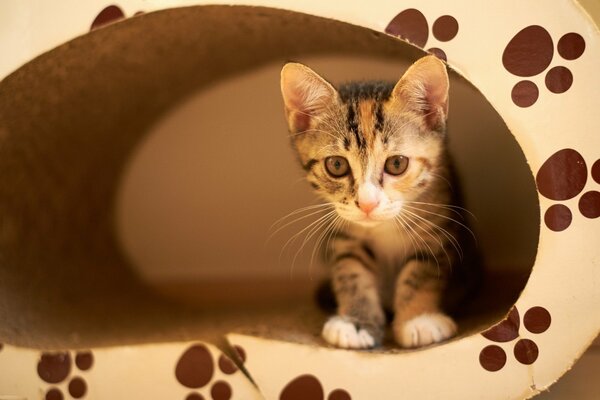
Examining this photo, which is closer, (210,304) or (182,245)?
(210,304)

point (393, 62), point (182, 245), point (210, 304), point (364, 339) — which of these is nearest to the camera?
point (364, 339)

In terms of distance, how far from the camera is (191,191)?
65.4 inches

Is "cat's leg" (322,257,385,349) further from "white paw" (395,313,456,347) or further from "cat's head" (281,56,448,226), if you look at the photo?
"cat's head" (281,56,448,226)

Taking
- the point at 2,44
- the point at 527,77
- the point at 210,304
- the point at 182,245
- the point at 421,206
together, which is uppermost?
the point at 2,44

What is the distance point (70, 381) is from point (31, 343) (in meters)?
0.11

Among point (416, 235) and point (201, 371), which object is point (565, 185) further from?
point (201, 371)

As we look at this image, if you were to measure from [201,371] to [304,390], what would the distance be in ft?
0.59

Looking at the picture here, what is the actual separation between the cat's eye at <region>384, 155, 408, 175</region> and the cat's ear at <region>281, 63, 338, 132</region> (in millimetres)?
183

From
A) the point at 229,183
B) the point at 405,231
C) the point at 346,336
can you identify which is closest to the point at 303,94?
the point at 405,231

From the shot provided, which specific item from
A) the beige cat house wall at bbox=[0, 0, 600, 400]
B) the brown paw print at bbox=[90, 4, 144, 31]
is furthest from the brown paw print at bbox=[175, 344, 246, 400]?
the brown paw print at bbox=[90, 4, 144, 31]

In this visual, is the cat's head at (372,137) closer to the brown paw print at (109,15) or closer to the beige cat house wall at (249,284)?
the beige cat house wall at (249,284)

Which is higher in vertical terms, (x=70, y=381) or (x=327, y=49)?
(x=327, y=49)

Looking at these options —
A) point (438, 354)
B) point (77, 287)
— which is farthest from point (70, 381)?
point (438, 354)

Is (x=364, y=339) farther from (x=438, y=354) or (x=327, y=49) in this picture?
(x=327, y=49)
